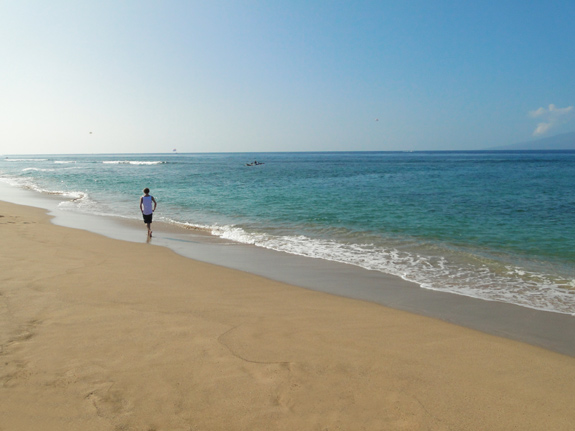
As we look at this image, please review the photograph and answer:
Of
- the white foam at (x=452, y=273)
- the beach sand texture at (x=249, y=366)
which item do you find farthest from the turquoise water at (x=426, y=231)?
the beach sand texture at (x=249, y=366)

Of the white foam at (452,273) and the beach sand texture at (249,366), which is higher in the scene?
the beach sand texture at (249,366)

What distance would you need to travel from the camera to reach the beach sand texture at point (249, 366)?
10.9 ft

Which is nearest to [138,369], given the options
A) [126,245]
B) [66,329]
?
[66,329]

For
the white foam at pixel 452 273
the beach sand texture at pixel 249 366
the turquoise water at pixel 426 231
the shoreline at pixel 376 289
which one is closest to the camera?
the beach sand texture at pixel 249 366

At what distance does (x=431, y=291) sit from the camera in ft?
23.8

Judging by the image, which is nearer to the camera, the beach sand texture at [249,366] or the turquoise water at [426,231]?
the beach sand texture at [249,366]

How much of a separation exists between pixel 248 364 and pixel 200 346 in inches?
29.2

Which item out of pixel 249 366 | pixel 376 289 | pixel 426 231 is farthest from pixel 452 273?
pixel 249 366

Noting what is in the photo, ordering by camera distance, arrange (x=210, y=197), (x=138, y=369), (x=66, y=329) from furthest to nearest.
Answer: (x=210, y=197)
(x=66, y=329)
(x=138, y=369)

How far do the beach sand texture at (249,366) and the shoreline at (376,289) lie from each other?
1.54 ft

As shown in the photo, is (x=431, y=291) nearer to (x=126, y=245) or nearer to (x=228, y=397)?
(x=228, y=397)

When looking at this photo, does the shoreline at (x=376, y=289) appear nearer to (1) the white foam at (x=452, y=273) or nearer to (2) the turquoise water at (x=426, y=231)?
(1) the white foam at (x=452, y=273)

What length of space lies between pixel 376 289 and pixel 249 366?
396 centimetres

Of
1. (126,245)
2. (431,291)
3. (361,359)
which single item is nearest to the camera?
(361,359)
